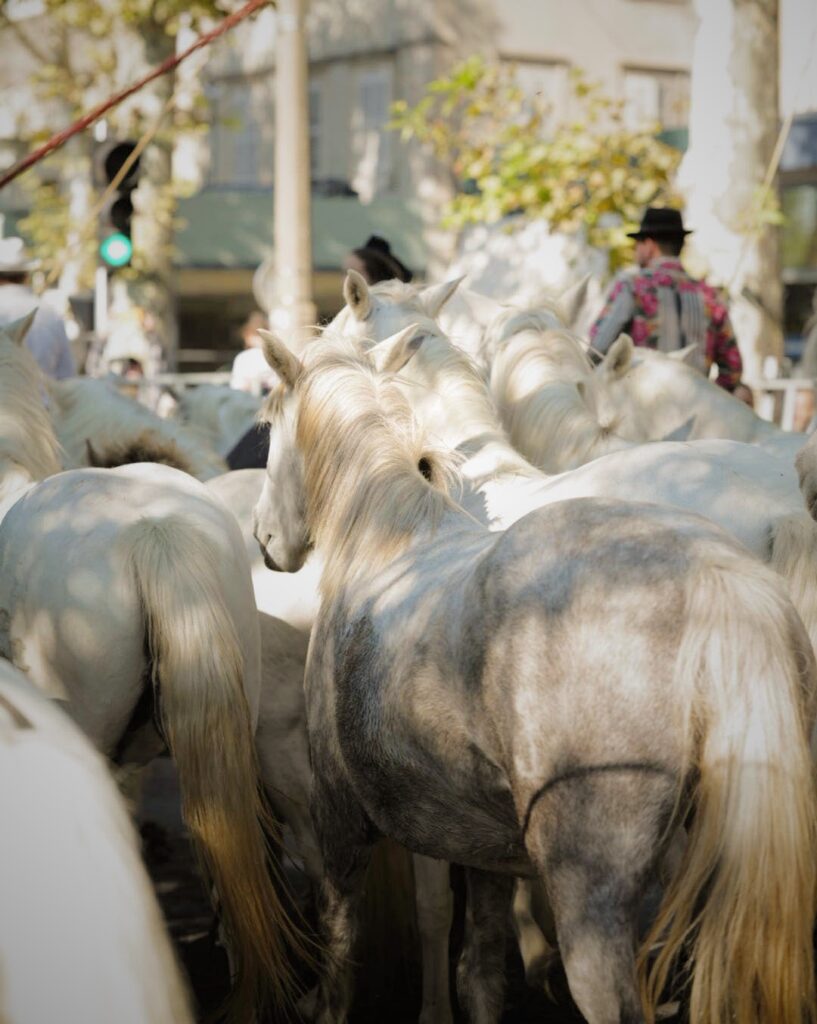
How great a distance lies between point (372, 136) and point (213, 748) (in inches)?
1198

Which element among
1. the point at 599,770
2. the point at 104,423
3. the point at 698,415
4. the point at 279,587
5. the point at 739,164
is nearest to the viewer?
the point at 599,770

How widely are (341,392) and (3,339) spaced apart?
214 cm

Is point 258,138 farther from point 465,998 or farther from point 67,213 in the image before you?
point 465,998

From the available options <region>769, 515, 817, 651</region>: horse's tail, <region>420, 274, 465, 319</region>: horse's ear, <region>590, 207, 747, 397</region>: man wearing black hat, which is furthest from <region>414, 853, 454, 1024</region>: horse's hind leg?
<region>590, 207, 747, 397</region>: man wearing black hat

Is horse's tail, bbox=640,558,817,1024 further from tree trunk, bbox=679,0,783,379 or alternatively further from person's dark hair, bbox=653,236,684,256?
tree trunk, bbox=679,0,783,379

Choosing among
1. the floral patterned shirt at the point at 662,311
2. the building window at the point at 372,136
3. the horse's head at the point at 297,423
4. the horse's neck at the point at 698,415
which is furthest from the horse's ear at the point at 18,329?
the building window at the point at 372,136

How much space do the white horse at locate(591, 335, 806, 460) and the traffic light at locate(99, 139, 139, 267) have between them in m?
6.66

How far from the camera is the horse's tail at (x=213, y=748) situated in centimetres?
421

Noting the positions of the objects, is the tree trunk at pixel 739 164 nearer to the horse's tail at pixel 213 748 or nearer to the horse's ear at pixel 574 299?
the horse's ear at pixel 574 299

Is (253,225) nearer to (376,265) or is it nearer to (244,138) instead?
(244,138)

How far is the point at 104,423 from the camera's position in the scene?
678 cm

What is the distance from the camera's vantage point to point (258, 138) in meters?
35.2

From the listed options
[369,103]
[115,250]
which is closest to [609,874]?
[115,250]

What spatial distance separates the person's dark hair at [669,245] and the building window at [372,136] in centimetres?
2485
